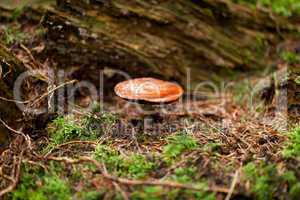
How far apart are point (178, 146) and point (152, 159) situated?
236mm

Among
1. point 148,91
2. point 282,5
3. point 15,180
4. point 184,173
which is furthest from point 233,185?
point 282,5

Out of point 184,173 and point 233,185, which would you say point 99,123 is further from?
point 233,185

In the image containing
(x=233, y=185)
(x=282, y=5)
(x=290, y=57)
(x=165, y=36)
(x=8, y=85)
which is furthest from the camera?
(x=282, y=5)

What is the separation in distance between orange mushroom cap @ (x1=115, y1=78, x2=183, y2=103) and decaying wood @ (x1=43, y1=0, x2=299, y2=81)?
3.10 ft

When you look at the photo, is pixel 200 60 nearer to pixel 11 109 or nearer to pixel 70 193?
pixel 11 109

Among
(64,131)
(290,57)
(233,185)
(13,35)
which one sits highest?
(13,35)

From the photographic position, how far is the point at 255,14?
5801mm

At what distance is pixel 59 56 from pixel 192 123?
5.95 ft

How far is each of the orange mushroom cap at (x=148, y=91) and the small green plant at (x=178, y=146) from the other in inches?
23.7

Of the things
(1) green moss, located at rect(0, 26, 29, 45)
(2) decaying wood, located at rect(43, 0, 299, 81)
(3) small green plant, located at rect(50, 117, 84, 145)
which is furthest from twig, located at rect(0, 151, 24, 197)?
(1) green moss, located at rect(0, 26, 29, 45)

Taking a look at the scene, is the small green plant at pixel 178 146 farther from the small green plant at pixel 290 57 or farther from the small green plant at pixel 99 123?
the small green plant at pixel 290 57

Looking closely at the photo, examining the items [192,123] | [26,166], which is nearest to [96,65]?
[192,123]

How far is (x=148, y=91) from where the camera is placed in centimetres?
412

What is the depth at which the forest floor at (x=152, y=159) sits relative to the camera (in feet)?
9.48
